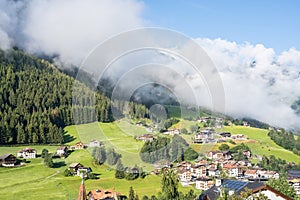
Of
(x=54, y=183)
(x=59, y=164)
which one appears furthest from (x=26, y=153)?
(x=54, y=183)

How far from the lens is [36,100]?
299 feet

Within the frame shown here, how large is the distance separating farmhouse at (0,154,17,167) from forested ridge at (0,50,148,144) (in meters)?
10.2

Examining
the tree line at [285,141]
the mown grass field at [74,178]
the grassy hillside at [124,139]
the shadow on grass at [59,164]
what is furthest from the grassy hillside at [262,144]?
the shadow on grass at [59,164]

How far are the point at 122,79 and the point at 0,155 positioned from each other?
148 ft

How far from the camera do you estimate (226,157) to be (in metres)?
72.0

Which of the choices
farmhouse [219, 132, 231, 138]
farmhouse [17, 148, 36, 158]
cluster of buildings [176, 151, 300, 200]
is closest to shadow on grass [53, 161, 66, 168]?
farmhouse [17, 148, 36, 158]

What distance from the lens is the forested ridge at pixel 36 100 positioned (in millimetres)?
69375

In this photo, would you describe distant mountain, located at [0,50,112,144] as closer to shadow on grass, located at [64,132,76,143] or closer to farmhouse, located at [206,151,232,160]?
shadow on grass, located at [64,132,76,143]

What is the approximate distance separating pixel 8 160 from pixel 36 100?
1432 inches

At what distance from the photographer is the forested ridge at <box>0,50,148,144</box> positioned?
2731 inches

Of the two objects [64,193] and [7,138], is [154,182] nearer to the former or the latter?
[64,193]

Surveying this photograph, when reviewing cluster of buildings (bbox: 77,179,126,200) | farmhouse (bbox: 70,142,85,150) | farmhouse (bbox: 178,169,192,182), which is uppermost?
farmhouse (bbox: 70,142,85,150)

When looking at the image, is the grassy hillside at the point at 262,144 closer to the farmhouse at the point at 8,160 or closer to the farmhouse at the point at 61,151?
the farmhouse at the point at 61,151

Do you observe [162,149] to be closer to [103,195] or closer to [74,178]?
[103,195]
